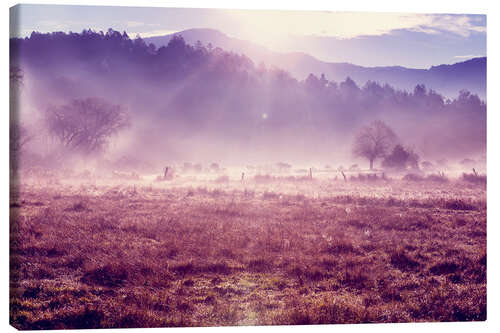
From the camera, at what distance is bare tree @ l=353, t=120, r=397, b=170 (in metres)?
9.59

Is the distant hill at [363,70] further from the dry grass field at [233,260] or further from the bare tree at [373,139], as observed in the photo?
the dry grass field at [233,260]

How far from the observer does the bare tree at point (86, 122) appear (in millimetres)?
8398

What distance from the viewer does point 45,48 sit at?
7.70m

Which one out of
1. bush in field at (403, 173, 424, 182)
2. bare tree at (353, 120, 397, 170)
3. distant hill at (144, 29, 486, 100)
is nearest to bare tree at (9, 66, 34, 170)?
distant hill at (144, 29, 486, 100)

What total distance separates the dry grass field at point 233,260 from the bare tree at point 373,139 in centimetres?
173

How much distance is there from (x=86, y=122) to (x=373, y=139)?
22.9 feet

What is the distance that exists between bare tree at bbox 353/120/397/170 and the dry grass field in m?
1.73

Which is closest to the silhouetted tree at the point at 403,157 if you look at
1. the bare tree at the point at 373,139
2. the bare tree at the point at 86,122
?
the bare tree at the point at 373,139

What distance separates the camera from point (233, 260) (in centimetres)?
788

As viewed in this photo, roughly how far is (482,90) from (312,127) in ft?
13.7
